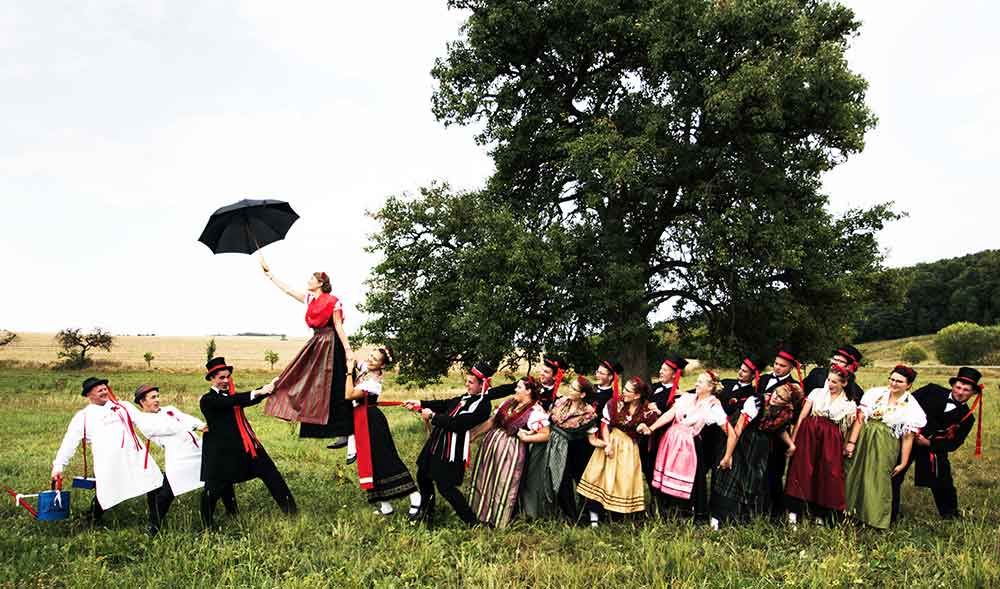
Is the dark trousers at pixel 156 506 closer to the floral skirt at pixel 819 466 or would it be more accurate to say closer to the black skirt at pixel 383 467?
the black skirt at pixel 383 467

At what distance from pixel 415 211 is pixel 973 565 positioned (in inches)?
533

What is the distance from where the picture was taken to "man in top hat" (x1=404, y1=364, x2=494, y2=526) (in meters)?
6.97

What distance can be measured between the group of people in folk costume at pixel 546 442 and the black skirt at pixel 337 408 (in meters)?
0.01

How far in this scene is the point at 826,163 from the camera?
15.9 metres

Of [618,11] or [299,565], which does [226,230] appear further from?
[618,11]

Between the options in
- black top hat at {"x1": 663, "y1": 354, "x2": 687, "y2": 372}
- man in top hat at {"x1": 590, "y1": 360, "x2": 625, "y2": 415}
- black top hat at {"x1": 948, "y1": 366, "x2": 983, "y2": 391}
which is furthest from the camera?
man in top hat at {"x1": 590, "y1": 360, "x2": 625, "y2": 415}

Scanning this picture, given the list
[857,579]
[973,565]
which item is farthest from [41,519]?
[973,565]

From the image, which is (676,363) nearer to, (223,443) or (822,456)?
(822,456)

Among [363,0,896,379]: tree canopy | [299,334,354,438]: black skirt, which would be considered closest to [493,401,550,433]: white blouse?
[299,334,354,438]: black skirt

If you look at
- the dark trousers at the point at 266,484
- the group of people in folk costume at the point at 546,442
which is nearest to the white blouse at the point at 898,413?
the group of people in folk costume at the point at 546,442

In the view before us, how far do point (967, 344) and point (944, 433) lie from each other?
68681mm

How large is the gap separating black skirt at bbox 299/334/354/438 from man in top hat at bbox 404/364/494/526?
686 millimetres

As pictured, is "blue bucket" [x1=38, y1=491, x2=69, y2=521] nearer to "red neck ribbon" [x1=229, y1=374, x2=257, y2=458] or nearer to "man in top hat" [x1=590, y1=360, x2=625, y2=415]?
"red neck ribbon" [x1=229, y1=374, x2=257, y2=458]

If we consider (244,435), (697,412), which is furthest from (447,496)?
(697,412)
